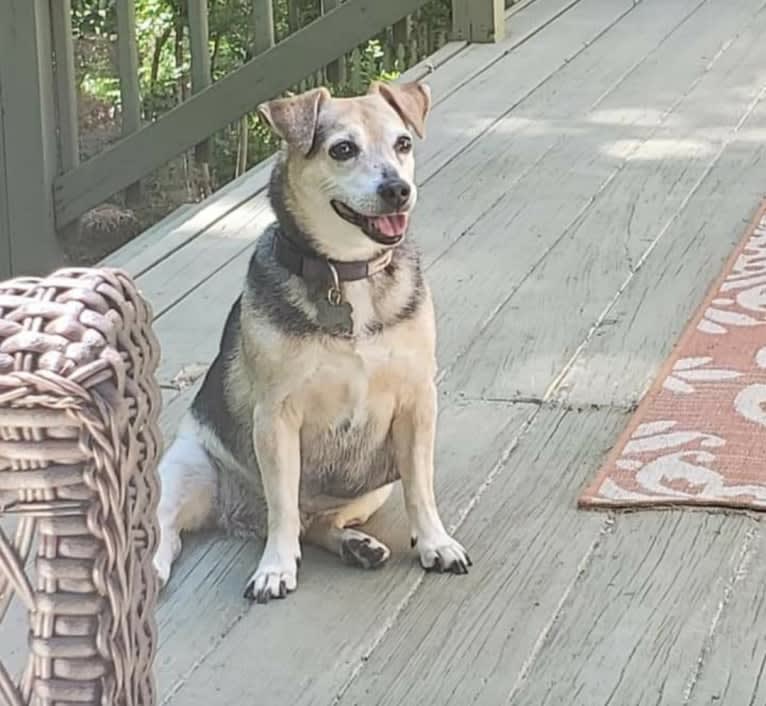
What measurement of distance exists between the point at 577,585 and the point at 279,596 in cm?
46

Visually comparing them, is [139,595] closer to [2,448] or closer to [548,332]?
[2,448]

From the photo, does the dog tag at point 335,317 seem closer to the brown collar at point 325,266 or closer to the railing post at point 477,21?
the brown collar at point 325,266

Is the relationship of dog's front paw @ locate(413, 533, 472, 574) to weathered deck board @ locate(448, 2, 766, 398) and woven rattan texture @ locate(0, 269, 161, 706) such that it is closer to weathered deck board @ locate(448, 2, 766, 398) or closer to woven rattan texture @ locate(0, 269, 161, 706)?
weathered deck board @ locate(448, 2, 766, 398)

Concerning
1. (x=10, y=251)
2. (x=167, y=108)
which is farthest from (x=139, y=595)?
(x=167, y=108)

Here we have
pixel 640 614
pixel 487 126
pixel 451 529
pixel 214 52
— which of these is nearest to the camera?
pixel 640 614

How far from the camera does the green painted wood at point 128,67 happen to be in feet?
16.9

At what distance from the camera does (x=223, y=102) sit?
17.8 ft

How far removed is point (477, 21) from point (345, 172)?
11.7 ft

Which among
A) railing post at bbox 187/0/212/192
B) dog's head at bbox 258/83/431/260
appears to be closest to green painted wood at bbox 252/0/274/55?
railing post at bbox 187/0/212/192

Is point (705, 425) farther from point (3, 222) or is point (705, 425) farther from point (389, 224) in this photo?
point (3, 222)

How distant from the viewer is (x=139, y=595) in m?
1.48

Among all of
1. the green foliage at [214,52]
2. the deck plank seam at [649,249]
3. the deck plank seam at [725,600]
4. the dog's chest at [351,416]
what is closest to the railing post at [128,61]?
the green foliage at [214,52]

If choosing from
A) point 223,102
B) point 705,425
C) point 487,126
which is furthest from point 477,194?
point 705,425

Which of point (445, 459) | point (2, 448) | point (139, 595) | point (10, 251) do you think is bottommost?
point (10, 251)
